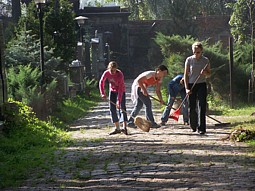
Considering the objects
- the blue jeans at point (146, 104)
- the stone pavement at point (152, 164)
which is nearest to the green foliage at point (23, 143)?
the stone pavement at point (152, 164)

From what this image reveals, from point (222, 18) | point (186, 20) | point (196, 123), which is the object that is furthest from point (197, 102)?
point (222, 18)

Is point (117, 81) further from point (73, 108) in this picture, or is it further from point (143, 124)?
point (73, 108)

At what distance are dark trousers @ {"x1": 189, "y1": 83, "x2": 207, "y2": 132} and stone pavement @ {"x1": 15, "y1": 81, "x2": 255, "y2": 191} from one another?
0.21 metres

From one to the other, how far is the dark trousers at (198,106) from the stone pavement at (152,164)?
0.70 ft

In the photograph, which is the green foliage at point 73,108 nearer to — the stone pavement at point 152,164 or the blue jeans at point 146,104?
the blue jeans at point 146,104

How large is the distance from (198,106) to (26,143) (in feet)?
11.0

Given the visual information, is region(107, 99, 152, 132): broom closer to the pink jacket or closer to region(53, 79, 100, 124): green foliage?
the pink jacket

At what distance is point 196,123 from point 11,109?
3695 mm

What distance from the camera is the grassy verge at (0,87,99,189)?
9.31 m

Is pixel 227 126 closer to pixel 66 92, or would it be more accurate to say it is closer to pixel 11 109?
pixel 11 109

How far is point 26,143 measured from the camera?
12.3 metres

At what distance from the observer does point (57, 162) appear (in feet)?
32.6

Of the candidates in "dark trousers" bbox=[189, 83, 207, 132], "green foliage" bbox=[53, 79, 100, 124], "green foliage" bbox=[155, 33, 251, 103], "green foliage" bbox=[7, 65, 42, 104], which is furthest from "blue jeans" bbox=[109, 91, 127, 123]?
"green foliage" bbox=[155, 33, 251, 103]

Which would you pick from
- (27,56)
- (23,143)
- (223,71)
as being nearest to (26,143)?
(23,143)
